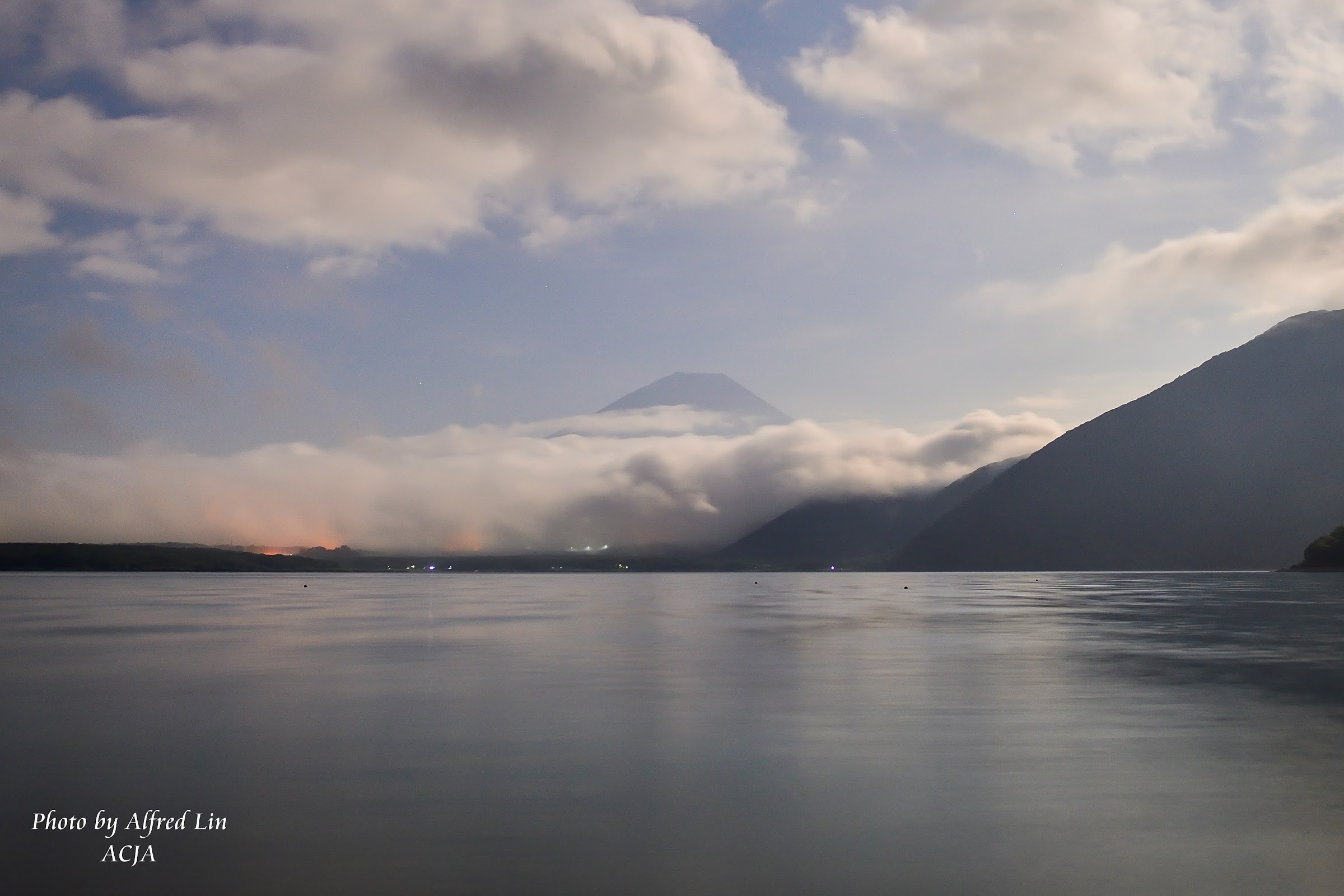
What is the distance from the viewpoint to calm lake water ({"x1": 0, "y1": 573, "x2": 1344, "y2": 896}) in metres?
12.8

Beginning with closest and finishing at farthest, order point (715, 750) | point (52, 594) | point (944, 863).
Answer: point (944, 863) < point (715, 750) < point (52, 594)

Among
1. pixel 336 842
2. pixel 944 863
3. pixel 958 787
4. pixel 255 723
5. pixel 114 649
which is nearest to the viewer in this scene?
pixel 944 863

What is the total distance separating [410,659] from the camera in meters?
41.8

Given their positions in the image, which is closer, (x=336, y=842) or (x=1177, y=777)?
(x=336, y=842)

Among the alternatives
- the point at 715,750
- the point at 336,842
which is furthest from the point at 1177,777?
the point at 336,842

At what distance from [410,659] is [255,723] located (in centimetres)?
1762

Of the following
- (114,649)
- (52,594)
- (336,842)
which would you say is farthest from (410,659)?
(52,594)

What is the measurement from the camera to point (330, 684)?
32.3 m

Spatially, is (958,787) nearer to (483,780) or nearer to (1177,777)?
(1177,777)

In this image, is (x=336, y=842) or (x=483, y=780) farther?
(x=483, y=780)

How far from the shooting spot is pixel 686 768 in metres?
19.3

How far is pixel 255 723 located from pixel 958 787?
16976mm

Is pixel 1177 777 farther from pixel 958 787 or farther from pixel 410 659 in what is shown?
pixel 410 659

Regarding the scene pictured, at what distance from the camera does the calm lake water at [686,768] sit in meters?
12.8
